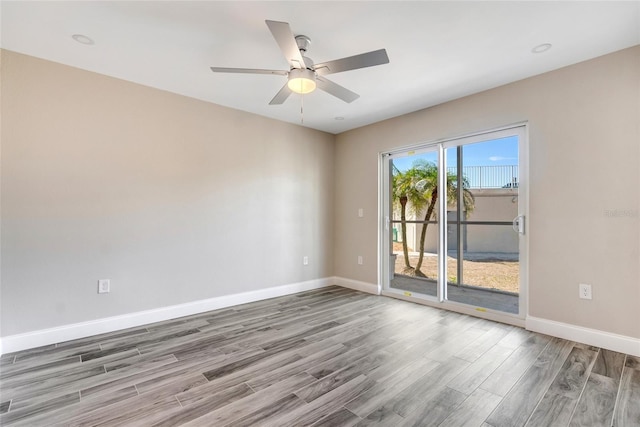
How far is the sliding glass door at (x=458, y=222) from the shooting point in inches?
124

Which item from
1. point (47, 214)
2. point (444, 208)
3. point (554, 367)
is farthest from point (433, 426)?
point (47, 214)

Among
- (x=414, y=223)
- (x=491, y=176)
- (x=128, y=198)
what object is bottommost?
(x=414, y=223)

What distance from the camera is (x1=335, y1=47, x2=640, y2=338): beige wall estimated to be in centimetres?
242

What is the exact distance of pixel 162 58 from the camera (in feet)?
8.48

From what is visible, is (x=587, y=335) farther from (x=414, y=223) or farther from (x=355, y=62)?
(x=355, y=62)

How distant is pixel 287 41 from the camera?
A: 6.14 feet

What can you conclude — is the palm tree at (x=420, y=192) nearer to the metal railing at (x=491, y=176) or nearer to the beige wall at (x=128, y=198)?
the metal railing at (x=491, y=176)

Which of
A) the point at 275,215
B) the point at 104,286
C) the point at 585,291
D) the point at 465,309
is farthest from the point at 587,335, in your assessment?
the point at 104,286

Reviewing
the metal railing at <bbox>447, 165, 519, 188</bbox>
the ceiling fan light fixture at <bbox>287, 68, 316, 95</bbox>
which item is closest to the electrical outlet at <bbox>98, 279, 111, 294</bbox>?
the ceiling fan light fixture at <bbox>287, 68, 316, 95</bbox>

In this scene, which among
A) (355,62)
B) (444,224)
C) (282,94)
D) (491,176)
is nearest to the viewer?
(355,62)

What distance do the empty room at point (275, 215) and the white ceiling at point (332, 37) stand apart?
2cm

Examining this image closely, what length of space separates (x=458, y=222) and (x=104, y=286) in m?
3.91

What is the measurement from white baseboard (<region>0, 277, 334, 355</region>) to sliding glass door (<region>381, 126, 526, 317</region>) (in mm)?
1821

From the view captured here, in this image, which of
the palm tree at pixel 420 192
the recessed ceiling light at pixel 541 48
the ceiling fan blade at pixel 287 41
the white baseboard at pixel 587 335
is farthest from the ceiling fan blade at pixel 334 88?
the white baseboard at pixel 587 335
